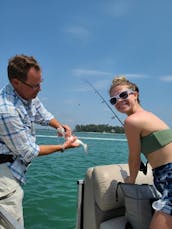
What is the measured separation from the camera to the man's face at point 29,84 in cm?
234

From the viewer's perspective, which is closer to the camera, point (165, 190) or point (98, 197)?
point (165, 190)

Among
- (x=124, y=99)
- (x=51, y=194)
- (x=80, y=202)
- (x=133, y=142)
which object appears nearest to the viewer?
(x=133, y=142)

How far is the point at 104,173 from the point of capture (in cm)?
272

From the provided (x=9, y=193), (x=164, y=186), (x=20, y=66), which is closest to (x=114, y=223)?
(x=164, y=186)

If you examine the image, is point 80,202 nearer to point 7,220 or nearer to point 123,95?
point 7,220

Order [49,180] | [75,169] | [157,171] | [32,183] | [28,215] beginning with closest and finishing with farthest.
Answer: [157,171], [28,215], [32,183], [49,180], [75,169]

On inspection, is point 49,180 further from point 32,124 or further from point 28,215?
point 32,124

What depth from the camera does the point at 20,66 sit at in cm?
232

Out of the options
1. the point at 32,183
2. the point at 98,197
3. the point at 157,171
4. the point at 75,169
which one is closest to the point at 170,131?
the point at 157,171

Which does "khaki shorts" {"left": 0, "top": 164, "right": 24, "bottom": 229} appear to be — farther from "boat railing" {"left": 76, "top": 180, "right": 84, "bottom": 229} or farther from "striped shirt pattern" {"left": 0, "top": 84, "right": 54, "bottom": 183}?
"boat railing" {"left": 76, "top": 180, "right": 84, "bottom": 229}

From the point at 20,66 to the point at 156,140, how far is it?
3.22 ft

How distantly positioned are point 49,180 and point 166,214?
18.8 ft

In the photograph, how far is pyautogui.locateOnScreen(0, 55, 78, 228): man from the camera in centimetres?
228

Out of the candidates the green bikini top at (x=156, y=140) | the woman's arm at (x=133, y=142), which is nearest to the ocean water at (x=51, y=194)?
the woman's arm at (x=133, y=142)
